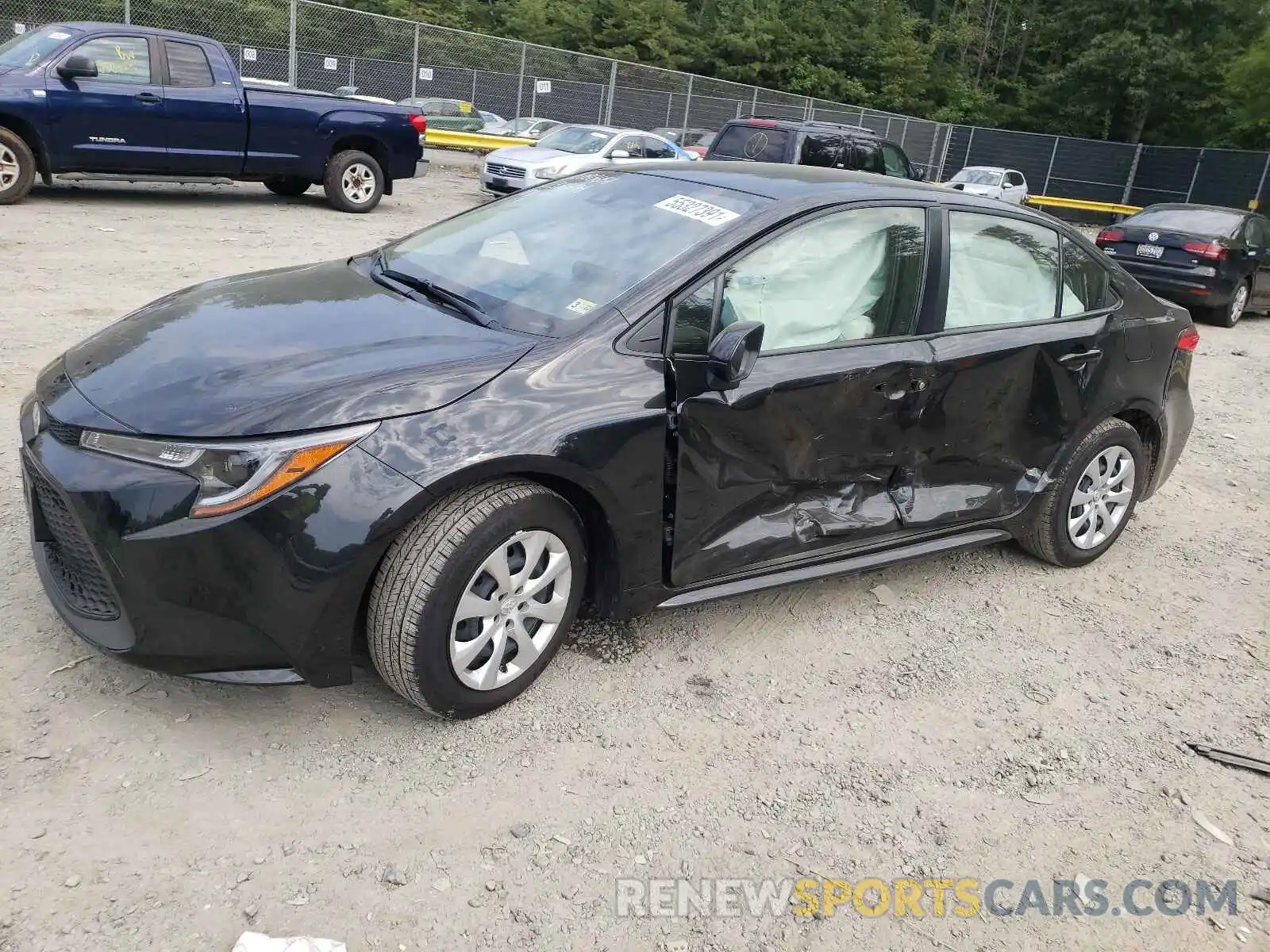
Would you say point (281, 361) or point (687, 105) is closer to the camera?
point (281, 361)

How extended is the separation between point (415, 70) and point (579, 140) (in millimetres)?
8912

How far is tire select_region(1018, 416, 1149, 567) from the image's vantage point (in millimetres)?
4395

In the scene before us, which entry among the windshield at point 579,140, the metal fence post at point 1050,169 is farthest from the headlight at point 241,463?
the metal fence post at point 1050,169

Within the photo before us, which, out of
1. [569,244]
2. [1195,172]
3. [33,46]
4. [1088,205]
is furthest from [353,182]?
[1195,172]

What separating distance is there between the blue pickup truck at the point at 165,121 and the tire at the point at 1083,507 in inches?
399

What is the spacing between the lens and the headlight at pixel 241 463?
2.58m

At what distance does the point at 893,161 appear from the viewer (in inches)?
625

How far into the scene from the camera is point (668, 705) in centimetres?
331

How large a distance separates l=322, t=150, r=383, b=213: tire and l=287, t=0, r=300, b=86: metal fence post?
29.3 ft

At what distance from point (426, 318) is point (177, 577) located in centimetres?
111

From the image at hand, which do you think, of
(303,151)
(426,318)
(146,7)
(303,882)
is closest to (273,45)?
(146,7)

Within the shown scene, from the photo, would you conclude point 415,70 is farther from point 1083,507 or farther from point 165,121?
point 1083,507

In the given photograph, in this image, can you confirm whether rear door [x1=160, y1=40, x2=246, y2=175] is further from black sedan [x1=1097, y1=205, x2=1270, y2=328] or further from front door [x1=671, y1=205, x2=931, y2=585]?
black sedan [x1=1097, y1=205, x2=1270, y2=328]

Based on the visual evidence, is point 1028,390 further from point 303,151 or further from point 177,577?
point 303,151
